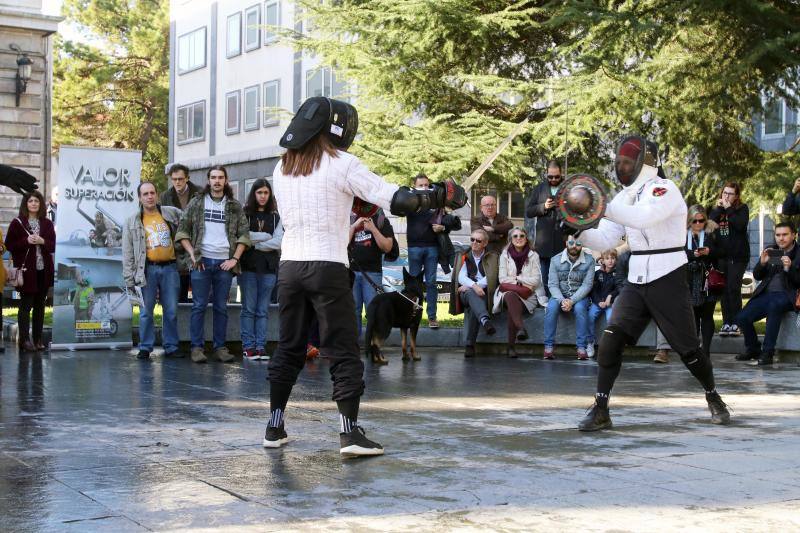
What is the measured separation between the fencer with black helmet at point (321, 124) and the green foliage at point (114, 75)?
49.6m

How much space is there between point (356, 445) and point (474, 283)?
8.17 metres

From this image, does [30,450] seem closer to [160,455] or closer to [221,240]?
[160,455]

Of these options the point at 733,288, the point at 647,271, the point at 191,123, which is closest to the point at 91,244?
the point at 733,288

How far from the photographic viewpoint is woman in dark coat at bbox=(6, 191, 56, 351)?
14273 millimetres

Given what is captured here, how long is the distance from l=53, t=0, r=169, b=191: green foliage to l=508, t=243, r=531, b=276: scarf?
43139 millimetres

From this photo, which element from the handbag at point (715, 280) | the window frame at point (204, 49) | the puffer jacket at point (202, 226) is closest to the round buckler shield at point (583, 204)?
the puffer jacket at point (202, 226)

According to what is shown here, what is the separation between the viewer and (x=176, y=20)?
52688 mm

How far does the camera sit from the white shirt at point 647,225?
790 cm

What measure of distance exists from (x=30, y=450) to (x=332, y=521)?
2654mm

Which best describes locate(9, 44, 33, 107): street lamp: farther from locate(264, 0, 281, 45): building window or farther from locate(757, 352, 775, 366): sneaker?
locate(757, 352, 775, 366): sneaker

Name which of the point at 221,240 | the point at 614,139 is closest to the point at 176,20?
the point at 614,139

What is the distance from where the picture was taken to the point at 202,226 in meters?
13.1

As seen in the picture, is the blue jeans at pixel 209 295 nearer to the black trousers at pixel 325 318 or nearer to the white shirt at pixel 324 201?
the black trousers at pixel 325 318

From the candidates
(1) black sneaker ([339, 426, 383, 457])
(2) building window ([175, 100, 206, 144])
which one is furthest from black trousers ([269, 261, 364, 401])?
(2) building window ([175, 100, 206, 144])
